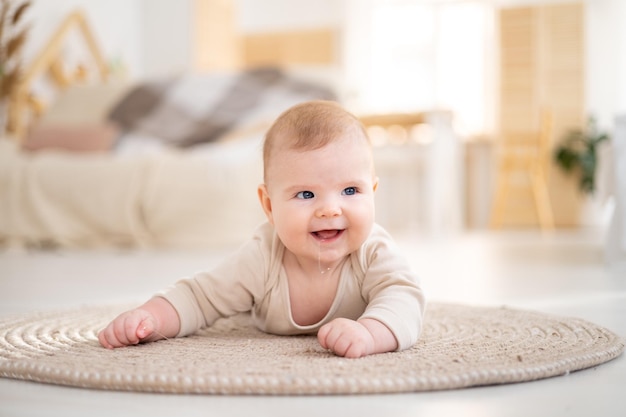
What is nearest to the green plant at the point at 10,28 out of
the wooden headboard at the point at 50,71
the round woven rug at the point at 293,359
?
the round woven rug at the point at 293,359

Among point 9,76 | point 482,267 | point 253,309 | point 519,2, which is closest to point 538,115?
point 519,2

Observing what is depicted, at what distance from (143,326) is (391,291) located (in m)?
0.32

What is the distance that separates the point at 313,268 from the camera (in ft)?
3.50

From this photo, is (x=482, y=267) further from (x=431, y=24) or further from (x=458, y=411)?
(x=431, y=24)

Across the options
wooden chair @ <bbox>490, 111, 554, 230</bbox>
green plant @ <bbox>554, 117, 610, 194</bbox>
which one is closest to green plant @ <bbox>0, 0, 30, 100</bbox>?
wooden chair @ <bbox>490, 111, 554, 230</bbox>

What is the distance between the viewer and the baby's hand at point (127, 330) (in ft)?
3.08

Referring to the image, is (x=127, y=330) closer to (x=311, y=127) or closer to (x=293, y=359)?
(x=293, y=359)

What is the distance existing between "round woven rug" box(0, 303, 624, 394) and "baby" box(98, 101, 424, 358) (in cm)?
3

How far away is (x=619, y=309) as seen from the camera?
1372mm

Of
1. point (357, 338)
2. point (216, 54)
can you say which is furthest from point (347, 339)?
point (216, 54)

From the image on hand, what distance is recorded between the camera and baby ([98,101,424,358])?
37.1 inches

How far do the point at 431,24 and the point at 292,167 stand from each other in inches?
222

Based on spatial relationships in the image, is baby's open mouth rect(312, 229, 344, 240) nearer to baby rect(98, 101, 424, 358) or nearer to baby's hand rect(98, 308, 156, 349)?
baby rect(98, 101, 424, 358)

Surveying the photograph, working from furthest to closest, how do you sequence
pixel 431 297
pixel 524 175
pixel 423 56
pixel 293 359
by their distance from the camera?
pixel 423 56, pixel 524 175, pixel 431 297, pixel 293 359
